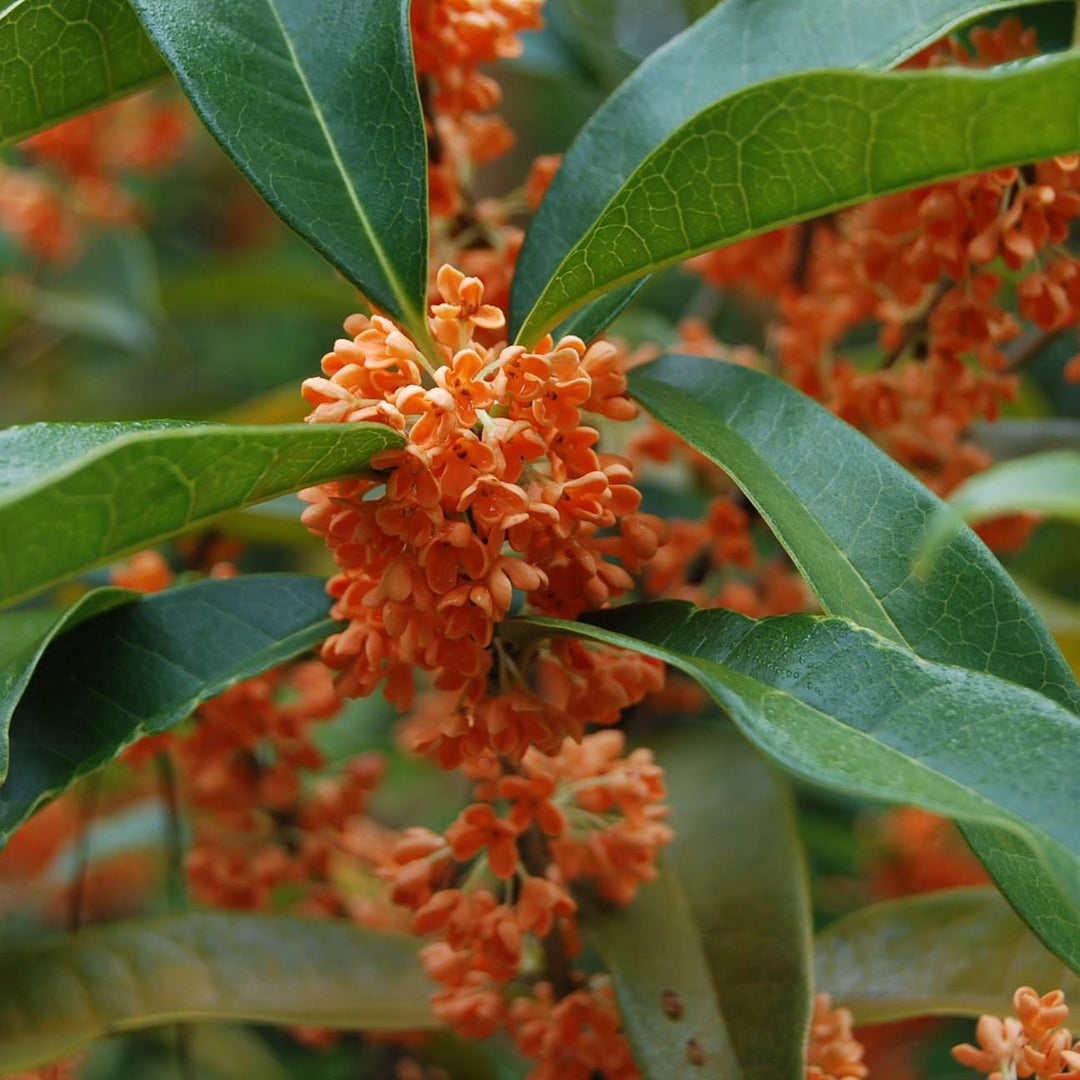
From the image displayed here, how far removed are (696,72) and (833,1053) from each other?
93 cm

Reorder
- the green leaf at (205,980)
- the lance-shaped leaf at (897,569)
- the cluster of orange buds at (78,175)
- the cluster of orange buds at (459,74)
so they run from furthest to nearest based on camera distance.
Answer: the cluster of orange buds at (78,175) < the green leaf at (205,980) < the cluster of orange buds at (459,74) < the lance-shaped leaf at (897,569)

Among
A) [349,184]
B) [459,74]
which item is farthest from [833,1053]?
[459,74]

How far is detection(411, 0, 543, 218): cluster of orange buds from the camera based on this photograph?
1.30 metres

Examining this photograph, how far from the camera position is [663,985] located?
1229mm

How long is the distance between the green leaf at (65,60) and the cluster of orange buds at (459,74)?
270mm

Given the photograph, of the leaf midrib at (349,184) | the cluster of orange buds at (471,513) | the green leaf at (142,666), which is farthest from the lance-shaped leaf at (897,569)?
the green leaf at (142,666)

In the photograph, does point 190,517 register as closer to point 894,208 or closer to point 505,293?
point 505,293

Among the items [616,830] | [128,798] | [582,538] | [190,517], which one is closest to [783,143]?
[582,538]

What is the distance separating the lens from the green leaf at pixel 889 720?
79cm

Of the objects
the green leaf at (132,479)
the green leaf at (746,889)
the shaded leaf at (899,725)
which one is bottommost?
the green leaf at (746,889)

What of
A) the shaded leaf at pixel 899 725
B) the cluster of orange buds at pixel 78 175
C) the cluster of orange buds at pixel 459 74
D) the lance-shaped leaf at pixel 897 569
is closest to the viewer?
the shaded leaf at pixel 899 725

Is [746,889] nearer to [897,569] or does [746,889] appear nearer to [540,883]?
[540,883]

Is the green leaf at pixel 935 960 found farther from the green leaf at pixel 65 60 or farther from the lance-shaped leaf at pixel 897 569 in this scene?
the green leaf at pixel 65 60

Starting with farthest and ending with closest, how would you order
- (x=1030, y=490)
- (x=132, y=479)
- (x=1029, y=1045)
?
(x=1029, y=1045) → (x=132, y=479) → (x=1030, y=490)
